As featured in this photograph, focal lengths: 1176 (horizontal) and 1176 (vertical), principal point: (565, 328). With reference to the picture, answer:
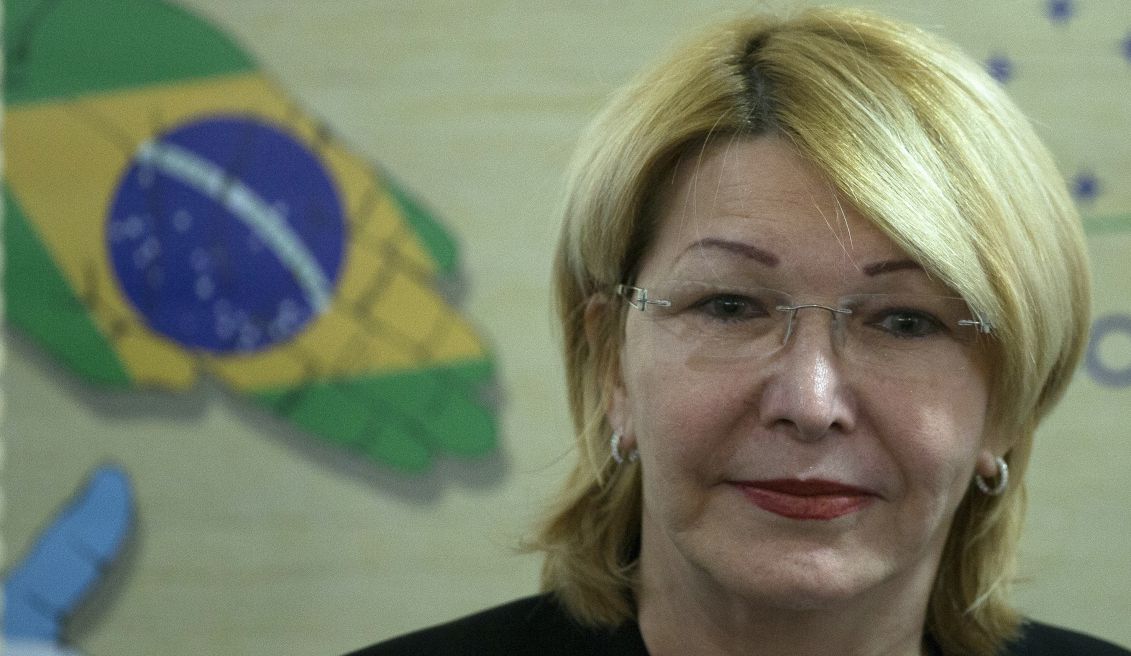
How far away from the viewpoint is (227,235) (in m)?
2.04

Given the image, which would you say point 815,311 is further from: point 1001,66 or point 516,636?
point 1001,66

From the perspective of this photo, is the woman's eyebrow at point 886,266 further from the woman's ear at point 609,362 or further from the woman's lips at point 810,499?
the woman's ear at point 609,362

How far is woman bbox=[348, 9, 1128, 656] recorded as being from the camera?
1104 mm

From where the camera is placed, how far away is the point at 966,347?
114 centimetres

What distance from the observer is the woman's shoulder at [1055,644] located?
1.47 metres

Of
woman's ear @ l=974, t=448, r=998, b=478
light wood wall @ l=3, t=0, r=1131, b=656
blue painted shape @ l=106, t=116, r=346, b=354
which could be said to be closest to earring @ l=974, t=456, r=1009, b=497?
woman's ear @ l=974, t=448, r=998, b=478

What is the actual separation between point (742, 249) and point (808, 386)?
148mm

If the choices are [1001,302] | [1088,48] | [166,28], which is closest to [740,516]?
[1001,302]

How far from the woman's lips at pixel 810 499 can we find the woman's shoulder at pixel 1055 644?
0.50 metres

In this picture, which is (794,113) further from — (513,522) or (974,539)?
(513,522)

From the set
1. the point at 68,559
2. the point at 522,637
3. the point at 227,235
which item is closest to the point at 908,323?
the point at 522,637

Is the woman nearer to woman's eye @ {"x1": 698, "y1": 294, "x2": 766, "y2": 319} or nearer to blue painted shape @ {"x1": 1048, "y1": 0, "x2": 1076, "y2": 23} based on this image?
woman's eye @ {"x1": 698, "y1": 294, "x2": 766, "y2": 319}

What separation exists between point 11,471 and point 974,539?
1.65 meters

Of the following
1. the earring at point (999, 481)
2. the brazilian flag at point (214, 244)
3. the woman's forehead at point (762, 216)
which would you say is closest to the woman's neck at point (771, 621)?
the earring at point (999, 481)
